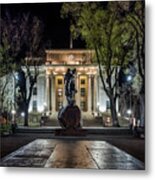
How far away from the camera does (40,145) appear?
3.41m

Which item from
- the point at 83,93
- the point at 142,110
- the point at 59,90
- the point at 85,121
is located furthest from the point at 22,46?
the point at 142,110

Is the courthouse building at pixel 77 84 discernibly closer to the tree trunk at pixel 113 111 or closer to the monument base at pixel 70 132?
the tree trunk at pixel 113 111

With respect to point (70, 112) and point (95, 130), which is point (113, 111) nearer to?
point (95, 130)

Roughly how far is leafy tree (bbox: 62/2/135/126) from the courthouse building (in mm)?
54

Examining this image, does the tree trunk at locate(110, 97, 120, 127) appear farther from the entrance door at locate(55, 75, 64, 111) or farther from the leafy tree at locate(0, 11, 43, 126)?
the leafy tree at locate(0, 11, 43, 126)

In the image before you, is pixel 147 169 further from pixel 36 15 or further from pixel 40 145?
pixel 36 15

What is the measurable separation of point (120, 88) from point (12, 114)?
759mm

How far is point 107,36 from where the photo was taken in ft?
11.0

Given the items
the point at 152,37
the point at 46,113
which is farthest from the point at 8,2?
the point at 152,37

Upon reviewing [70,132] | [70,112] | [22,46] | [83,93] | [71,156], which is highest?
[22,46]

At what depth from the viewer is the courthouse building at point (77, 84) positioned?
131 inches

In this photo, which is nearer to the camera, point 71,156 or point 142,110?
point 142,110

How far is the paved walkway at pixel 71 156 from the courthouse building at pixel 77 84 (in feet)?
0.76

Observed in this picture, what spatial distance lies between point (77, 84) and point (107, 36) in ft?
1.24
